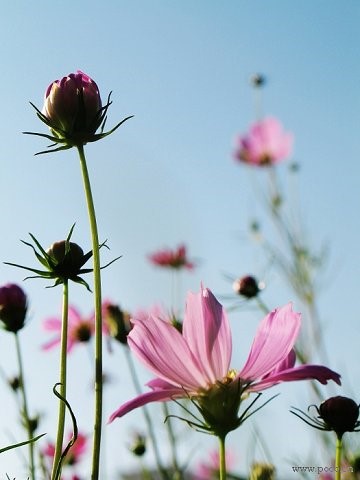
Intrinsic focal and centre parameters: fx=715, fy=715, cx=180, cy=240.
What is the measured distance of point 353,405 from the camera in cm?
47

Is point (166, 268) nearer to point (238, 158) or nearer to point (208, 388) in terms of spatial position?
point (238, 158)

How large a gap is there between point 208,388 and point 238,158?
1885mm

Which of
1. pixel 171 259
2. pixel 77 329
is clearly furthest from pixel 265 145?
pixel 77 329

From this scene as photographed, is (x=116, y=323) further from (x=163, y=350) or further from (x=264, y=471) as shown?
(x=163, y=350)

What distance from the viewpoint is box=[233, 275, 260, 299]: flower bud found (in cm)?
106

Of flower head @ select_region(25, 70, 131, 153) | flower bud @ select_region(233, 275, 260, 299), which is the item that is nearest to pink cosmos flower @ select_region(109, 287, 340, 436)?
flower head @ select_region(25, 70, 131, 153)

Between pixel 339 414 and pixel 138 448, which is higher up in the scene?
pixel 339 414

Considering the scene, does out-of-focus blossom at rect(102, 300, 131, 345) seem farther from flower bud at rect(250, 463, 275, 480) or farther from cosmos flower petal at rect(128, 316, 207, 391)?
cosmos flower petal at rect(128, 316, 207, 391)

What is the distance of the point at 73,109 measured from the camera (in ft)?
1.65

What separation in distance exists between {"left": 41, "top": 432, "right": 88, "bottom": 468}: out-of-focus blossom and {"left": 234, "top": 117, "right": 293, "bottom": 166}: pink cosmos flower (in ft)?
3.64

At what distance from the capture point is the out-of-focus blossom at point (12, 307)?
647 millimetres

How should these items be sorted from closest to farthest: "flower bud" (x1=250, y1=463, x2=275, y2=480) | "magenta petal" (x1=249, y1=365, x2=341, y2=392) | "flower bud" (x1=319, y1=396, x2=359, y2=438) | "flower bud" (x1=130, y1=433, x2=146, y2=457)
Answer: "magenta petal" (x1=249, y1=365, x2=341, y2=392)
"flower bud" (x1=319, y1=396, x2=359, y2=438)
"flower bud" (x1=250, y1=463, x2=275, y2=480)
"flower bud" (x1=130, y1=433, x2=146, y2=457)

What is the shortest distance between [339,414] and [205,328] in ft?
0.35

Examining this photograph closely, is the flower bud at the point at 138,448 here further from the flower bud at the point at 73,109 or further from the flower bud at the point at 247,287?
the flower bud at the point at 73,109
